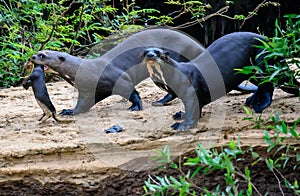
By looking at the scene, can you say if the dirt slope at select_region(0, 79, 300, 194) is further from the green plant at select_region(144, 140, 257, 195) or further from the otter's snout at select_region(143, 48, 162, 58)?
the green plant at select_region(144, 140, 257, 195)

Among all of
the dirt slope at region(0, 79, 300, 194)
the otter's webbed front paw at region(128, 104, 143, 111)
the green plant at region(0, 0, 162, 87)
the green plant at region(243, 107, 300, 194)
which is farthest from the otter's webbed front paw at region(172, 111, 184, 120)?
the green plant at region(0, 0, 162, 87)

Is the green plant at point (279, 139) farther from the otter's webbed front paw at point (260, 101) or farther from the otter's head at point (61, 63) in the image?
the otter's head at point (61, 63)

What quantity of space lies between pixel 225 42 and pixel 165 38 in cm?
47

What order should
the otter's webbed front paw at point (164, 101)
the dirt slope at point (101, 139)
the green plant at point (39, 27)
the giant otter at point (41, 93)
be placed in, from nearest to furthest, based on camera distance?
the dirt slope at point (101, 139) → the giant otter at point (41, 93) → the otter's webbed front paw at point (164, 101) → the green plant at point (39, 27)

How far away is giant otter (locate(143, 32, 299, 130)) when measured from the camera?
8.20ft

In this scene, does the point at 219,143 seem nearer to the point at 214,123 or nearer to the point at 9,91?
the point at 214,123

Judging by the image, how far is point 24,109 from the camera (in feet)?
10.5

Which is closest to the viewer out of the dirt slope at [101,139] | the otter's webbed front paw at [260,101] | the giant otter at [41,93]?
the dirt slope at [101,139]

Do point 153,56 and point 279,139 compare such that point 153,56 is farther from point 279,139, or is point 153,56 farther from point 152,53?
point 279,139

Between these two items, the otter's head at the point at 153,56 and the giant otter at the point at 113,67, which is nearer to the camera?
the otter's head at the point at 153,56

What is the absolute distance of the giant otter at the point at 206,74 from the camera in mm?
2500

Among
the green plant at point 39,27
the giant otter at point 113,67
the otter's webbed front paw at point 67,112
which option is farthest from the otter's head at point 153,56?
the green plant at point 39,27

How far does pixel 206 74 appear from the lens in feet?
8.65

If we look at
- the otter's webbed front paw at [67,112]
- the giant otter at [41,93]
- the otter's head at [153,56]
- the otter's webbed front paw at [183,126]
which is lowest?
the otter's webbed front paw at [67,112]
